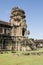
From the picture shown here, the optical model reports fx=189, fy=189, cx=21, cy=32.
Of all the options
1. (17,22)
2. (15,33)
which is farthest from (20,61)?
(17,22)

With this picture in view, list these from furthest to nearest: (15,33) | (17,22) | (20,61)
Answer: (17,22) < (15,33) < (20,61)

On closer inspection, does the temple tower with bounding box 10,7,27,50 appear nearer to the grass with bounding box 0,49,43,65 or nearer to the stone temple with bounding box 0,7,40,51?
the stone temple with bounding box 0,7,40,51

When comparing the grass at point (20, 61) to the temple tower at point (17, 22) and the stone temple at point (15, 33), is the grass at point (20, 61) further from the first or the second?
the temple tower at point (17, 22)

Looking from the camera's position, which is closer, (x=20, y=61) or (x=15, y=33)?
(x=20, y=61)

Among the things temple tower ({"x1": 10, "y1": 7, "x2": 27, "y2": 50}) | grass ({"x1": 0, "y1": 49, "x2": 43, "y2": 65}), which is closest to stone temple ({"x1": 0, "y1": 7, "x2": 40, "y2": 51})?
temple tower ({"x1": 10, "y1": 7, "x2": 27, "y2": 50})

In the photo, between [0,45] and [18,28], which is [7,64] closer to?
[0,45]

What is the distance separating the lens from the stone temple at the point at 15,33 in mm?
52178

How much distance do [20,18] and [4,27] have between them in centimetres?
581

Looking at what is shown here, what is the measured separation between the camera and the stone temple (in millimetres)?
52178

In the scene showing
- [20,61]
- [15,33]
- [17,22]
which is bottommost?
[20,61]

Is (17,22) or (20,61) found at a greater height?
(17,22)

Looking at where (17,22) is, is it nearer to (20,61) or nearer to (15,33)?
→ (15,33)

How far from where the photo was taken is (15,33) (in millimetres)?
55719

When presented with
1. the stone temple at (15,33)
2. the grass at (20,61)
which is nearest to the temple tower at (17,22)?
the stone temple at (15,33)
